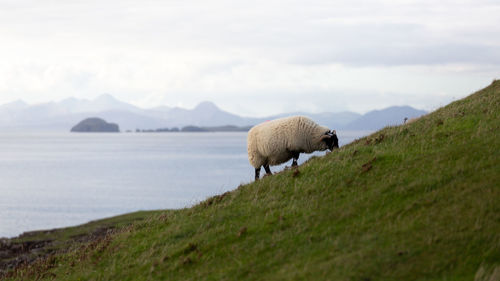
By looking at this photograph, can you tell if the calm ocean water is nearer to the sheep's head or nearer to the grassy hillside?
the sheep's head

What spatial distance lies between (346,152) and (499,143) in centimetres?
478

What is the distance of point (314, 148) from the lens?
2073 centimetres

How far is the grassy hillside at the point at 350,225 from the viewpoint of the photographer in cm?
1049

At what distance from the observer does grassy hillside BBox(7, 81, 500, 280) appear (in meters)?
10.5

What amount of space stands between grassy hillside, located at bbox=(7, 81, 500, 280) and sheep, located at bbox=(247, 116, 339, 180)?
185 centimetres

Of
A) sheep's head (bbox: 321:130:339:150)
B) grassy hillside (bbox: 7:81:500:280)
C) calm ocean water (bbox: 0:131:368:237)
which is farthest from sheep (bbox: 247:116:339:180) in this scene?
calm ocean water (bbox: 0:131:368:237)

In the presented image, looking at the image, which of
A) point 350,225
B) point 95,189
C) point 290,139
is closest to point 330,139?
point 290,139

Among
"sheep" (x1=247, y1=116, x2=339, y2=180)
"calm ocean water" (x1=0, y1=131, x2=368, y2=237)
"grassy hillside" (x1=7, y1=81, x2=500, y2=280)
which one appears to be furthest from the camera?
"calm ocean water" (x1=0, y1=131, x2=368, y2=237)

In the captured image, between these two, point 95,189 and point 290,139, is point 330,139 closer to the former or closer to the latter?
point 290,139

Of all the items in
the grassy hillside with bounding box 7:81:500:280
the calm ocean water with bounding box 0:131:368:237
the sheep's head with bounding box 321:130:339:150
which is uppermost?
the sheep's head with bounding box 321:130:339:150

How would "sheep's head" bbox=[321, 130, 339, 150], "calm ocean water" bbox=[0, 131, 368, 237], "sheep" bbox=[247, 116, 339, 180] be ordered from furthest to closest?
"calm ocean water" bbox=[0, 131, 368, 237] < "sheep's head" bbox=[321, 130, 339, 150] < "sheep" bbox=[247, 116, 339, 180]

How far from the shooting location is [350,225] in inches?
485

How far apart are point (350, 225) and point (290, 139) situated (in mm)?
8121

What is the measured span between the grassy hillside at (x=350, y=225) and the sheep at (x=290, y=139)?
6.08 ft
